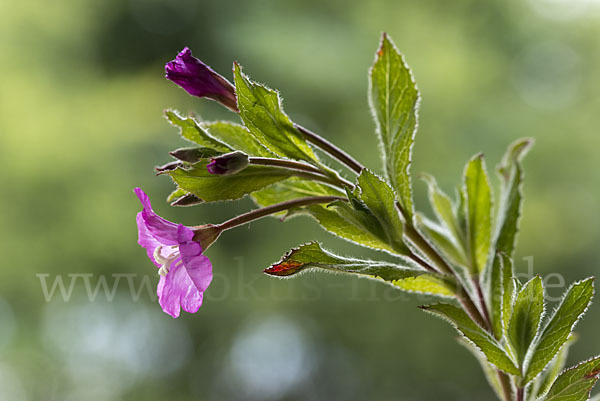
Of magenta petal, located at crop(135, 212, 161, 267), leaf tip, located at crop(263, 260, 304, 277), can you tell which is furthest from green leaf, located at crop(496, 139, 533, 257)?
magenta petal, located at crop(135, 212, 161, 267)

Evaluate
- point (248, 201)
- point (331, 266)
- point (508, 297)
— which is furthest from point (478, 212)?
point (248, 201)

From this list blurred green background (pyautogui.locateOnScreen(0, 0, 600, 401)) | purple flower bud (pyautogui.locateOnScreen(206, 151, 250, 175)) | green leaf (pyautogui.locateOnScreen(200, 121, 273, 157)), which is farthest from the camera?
blurred green background (pyautogui.locateOnScreen(0, 0, 600, 401))

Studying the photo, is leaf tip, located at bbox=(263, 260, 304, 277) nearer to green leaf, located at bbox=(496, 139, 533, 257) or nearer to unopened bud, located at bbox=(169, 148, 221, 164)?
unopened bud, located at bbox=(169, 148, 221, 164)

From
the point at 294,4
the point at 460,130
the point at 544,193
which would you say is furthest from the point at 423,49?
the point at 544,193

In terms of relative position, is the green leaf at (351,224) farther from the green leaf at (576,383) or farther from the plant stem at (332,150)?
the green leaf at (576,383)

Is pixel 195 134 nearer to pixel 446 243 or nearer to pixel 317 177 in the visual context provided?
pixel 317 177

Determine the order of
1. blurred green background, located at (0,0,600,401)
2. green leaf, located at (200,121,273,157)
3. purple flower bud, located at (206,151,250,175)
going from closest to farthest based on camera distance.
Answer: purple flower bud, located at (206,151,250,175) < green leaf, located at (200,121,273,157) < blurred green background, located at (0,0,600,401)
